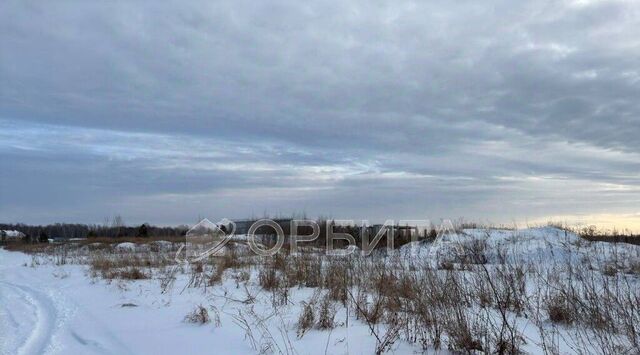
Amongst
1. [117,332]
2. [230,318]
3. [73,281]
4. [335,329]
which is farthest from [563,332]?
[73,281]

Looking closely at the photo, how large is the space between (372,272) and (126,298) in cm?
490

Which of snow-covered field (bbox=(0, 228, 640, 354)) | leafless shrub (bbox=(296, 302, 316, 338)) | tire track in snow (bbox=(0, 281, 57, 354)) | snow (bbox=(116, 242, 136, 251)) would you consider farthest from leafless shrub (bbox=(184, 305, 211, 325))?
snow (bbox=(116, 242, 136, 251))

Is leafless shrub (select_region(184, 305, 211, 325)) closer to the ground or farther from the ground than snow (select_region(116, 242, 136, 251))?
farther from the ground

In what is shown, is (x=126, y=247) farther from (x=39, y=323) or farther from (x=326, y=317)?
(x=326, y=317)

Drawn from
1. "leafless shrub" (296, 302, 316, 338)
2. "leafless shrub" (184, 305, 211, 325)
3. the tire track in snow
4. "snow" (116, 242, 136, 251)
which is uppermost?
"leafless shrub" (296, 302, 316, 338)

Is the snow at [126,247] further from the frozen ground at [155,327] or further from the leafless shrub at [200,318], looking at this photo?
the leafless shrub at [200,318]

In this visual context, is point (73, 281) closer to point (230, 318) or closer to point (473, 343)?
point (230, 318)

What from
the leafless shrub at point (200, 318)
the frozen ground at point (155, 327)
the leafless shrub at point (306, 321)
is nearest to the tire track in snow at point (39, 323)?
the frozen ground at point (155, 327)

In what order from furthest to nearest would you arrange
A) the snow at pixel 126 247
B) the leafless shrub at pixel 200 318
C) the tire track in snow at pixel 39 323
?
1. the snow at pixel 126 247
2. the leafless shrub at pixel 200 318
3. the tire track in snow at pixel 39 323

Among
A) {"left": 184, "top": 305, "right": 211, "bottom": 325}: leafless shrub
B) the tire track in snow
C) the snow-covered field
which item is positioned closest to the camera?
the snow-covered field

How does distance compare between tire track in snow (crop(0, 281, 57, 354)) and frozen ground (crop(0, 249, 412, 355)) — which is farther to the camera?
tire track in snow (crop(0, 281, 57, 354))

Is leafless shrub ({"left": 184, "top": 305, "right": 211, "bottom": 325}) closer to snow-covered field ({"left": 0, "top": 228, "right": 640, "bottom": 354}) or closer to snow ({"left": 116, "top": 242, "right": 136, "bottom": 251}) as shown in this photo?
snow-covered field ({"left": 0, "top": 228, "right": 640, "bottom": 354})

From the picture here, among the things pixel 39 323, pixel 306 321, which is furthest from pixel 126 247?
pixel 306 321

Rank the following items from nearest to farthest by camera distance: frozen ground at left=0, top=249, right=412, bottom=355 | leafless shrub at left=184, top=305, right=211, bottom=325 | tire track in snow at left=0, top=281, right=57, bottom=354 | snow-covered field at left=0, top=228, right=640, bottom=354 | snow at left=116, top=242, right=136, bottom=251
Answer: snow-covered field at left=0, top=228, right=640, bottom=354
frozen ground at left=0, top=249, right=412, bottom=355
tire track in snow at left=0, top=281, right=57, bottom=354
leafless shrub at left=184, top=305, right=211, bottom=325
snow at left=116, top=242, right=136, bottom=251
